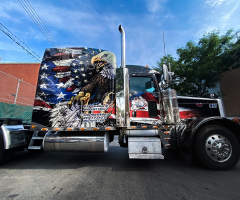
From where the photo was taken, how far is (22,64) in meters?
21.1

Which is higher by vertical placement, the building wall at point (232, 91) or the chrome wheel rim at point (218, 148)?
the building wall at point (232, 91)

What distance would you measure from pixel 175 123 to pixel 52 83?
3.76 m

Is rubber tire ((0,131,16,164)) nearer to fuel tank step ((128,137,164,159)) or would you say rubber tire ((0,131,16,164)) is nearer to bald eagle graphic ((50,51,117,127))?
bald eagle graphic ((50,51,117,127))

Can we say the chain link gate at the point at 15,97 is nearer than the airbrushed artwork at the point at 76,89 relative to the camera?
No

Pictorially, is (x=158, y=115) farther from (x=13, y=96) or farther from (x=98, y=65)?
(x=13, y=96)

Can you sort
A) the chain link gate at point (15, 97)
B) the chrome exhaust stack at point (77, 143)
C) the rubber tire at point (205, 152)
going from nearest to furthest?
the rubber tire at point (205, 152) → the chrome exhaust stack at point (77, 143) → the chain link gate at point (15, 97)

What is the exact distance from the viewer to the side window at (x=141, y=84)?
432 cm

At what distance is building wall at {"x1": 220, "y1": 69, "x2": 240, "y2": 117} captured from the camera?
1631 cm

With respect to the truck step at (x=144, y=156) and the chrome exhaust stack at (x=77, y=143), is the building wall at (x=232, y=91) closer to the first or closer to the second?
the truck step at (x=144, y=156)

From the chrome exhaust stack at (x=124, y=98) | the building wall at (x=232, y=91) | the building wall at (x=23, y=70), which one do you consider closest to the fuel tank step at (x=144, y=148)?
the chrome exhaust stack at (x=124, y=98)

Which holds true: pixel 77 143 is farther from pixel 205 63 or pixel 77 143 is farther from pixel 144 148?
pixel 205 63

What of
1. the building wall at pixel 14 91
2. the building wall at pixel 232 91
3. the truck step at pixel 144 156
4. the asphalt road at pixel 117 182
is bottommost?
the asphalt road at pixel 117 182

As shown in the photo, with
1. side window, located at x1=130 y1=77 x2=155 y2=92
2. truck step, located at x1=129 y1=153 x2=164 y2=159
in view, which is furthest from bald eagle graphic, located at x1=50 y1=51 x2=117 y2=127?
truck step, located at x1=129 y1=153 x2=164 y2=159

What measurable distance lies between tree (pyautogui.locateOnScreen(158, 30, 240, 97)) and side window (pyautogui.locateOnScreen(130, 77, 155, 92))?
9450mm
